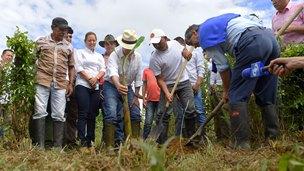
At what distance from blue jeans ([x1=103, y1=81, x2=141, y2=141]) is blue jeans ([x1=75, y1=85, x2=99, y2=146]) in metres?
0.29

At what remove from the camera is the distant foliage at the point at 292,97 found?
5426 mm

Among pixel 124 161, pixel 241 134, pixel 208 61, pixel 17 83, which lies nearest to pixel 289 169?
pixel 124 161

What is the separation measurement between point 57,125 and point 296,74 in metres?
3.17

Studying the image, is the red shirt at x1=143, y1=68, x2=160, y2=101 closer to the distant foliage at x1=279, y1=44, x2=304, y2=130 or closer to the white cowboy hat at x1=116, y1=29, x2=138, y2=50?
the white cowboy hat at x1=116, y1=29, x2=138, y2=50

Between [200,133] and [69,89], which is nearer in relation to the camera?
[200,133]

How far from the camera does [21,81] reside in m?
5.92

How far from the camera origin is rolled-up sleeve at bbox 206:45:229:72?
190 inches

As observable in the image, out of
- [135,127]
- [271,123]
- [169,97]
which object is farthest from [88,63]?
[271,123]

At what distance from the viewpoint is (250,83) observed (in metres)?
4.46

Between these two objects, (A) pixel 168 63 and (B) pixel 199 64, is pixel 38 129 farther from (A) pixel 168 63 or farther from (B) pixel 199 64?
(B) pixel 199 64

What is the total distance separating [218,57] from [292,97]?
51.3 inches

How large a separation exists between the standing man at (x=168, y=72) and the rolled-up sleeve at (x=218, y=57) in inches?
76.5

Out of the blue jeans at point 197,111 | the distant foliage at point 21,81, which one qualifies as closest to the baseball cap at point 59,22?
the distant foliage at point 21,81

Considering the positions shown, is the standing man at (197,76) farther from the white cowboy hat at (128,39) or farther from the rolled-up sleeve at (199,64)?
the white cowboy hat at (128,39)
